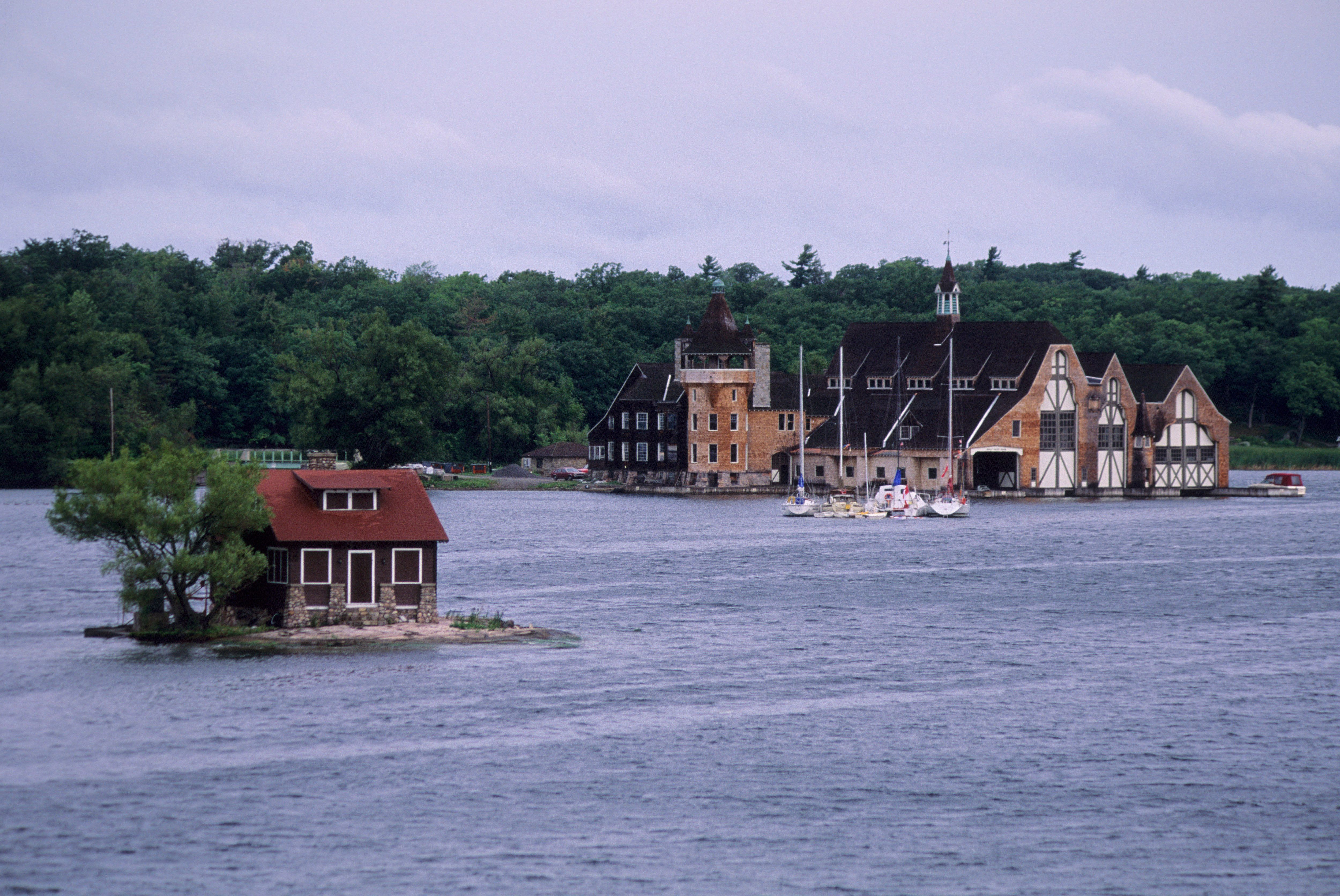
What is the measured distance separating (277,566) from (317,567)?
1801mm

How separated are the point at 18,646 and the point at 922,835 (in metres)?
34.6

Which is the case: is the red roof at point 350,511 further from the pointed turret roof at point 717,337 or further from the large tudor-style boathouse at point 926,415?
the pointed turret roof at point 717,337

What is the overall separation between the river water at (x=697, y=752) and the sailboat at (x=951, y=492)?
51.0 metres

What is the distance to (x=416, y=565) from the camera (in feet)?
179

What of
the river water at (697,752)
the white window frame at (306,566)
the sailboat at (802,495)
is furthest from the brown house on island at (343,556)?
the sailboat at (802,495)

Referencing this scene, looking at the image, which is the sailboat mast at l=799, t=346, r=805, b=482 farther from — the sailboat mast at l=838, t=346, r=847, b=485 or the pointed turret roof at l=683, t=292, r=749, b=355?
the pointed turret roof at l=683, t=292, r=749, b=355

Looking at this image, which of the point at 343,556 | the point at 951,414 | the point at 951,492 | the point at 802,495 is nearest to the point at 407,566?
the point at 343,556

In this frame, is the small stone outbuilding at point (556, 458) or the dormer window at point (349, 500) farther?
the small stone outbuilding at point (556, 458)

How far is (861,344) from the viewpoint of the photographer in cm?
15738

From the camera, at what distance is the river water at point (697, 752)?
109 feet

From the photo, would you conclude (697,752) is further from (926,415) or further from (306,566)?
(926,415)

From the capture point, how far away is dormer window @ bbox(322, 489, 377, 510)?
180 ft

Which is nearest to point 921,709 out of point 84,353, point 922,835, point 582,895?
point 922,835

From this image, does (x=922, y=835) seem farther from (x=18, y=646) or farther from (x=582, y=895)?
(x=18, y=646)
